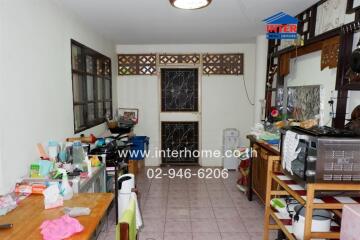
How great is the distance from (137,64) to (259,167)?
2.98 m

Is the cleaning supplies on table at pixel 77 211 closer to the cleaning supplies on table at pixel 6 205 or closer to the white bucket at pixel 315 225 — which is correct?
the cleaning supplies on table at pixel 6 205

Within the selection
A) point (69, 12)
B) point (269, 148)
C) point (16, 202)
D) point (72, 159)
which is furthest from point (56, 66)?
point (269, 148)

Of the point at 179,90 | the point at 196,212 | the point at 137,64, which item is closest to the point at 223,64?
the point at 179,90

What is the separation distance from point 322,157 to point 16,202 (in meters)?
1.97

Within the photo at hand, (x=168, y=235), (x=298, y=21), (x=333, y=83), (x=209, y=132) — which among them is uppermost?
(x=298, y=21)

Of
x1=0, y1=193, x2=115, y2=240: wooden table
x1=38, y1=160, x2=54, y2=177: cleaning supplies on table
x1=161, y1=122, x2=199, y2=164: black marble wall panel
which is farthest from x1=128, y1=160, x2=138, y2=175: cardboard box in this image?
x1=0, y1=193, x2=115, y2=240: wooden table

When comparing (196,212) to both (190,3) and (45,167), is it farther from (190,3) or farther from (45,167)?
(190,3)

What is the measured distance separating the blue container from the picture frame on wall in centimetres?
42

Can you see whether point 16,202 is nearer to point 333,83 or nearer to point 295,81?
point 333,83

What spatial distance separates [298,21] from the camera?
291 cm

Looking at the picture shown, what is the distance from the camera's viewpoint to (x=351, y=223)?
1.27 m

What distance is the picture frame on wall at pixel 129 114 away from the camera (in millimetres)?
4855

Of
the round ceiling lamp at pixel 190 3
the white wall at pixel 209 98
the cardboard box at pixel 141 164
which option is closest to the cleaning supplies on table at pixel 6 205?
the round ceiling lamp at pixel 190 3

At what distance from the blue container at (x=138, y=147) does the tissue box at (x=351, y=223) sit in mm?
3450
